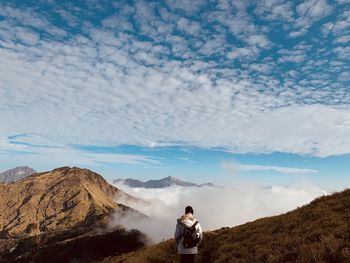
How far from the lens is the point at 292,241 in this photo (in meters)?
16.4

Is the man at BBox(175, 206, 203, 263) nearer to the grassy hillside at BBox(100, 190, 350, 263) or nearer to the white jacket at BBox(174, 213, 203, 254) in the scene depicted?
the white jacket at BBox(174, 213, 203, 254)

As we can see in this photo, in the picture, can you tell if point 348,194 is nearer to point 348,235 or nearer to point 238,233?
point 238,233

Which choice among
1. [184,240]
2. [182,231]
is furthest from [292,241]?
[182,231]

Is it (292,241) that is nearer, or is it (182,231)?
(182,231)

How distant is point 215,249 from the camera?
75.3 feet

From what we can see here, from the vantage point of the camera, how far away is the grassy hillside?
45.7 ft

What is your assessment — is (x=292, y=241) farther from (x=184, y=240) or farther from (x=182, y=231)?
(x=182, y=231)

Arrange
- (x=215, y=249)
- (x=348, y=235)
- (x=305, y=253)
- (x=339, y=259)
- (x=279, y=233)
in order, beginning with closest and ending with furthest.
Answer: (x=339, y=259) < (x=305, y=253) < (x=348, y=235) < (x=279, y=233) < (x=215, y=249)

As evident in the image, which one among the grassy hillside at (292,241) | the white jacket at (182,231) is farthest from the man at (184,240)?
the grassy hillside at (292,241)

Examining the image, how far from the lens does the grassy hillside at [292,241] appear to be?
13.9 metres

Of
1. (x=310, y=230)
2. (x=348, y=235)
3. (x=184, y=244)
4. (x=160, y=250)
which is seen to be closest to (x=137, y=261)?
(x=160, y=250)

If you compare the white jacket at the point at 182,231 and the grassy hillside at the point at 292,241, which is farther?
the white jacket at the point at 182,231

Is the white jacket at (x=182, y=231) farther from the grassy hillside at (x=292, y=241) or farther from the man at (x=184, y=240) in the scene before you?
the grassy hillside at (x=292, y=241)

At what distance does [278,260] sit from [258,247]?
3.74 m
